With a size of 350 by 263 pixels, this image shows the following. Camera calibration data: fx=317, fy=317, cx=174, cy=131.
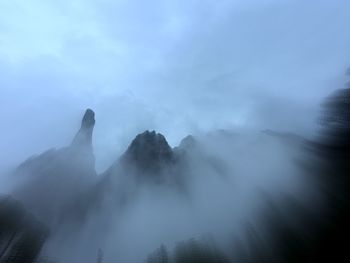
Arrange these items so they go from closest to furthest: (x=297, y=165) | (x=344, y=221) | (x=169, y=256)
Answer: (x=344, y=221) < (x=169, y=256) < (x=297, y=165)

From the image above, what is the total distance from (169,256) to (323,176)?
3159 inches

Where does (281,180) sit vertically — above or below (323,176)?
above

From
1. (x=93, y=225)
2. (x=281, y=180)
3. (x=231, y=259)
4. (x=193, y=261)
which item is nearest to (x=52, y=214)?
(x=93, y=225)

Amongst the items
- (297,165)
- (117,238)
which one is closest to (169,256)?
(117,238)

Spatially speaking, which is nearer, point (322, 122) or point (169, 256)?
point (169, 256)

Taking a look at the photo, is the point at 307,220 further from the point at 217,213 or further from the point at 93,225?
the point at 93,225

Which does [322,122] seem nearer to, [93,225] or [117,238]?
[117,238]

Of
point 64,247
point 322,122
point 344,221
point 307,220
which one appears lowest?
point 344,221

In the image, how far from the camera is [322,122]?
180 m

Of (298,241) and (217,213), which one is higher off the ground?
(217,213)

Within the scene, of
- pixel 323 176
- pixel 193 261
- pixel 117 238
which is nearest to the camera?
pixel 193 261

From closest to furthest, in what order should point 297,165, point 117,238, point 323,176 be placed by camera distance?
1. point 323,176
2. point 117,238
3. point 297,165

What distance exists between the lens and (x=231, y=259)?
12112 cm

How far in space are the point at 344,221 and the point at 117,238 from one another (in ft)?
359
